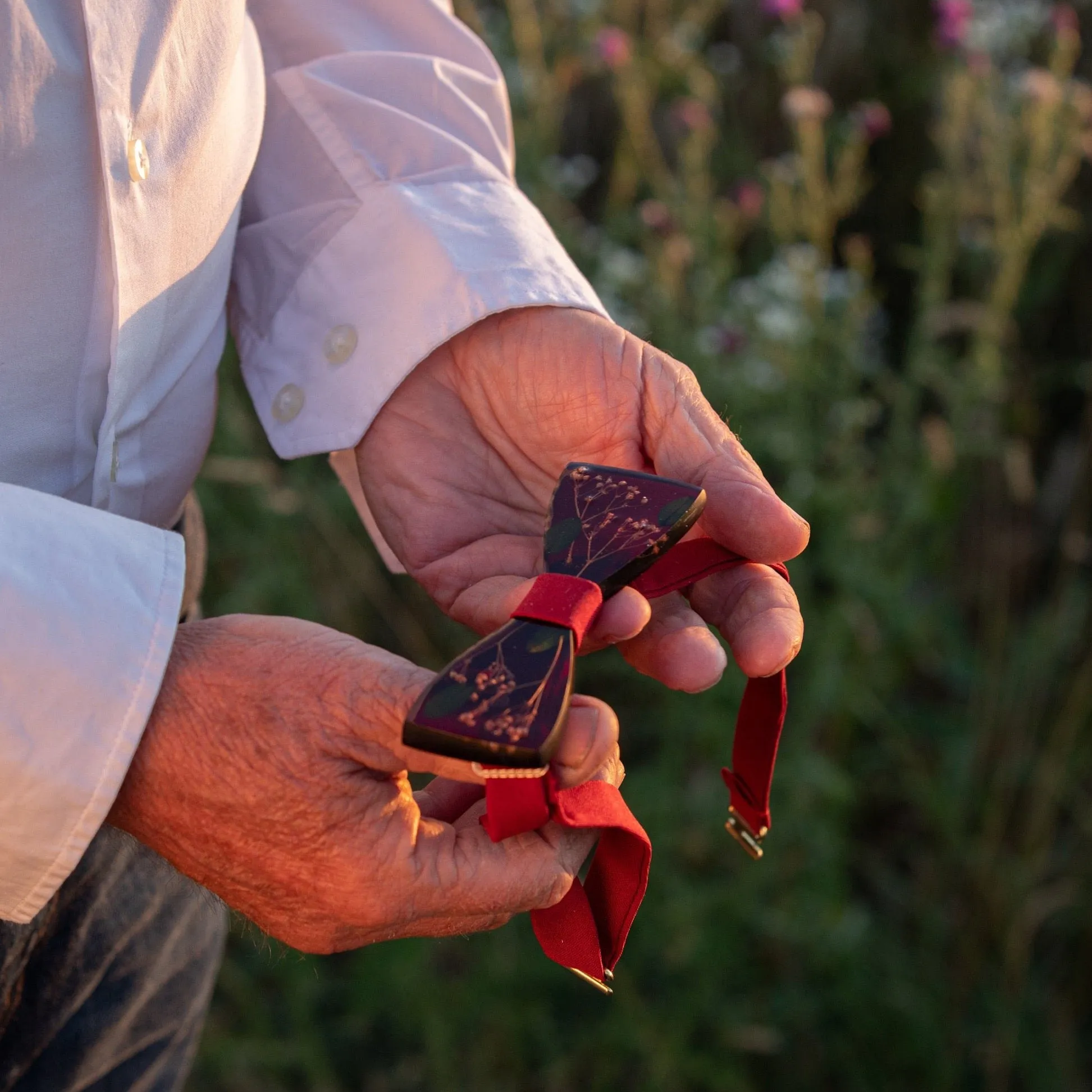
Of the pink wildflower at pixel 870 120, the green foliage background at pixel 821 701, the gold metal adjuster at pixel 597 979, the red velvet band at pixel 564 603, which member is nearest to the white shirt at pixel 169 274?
the red velvet band at pixel 564 603

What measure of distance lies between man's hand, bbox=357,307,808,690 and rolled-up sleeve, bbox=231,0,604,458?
0.04 metres

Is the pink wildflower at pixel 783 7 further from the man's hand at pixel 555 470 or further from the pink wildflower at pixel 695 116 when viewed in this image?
the man's hand at pixel 555 470

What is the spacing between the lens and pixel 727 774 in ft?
3.12

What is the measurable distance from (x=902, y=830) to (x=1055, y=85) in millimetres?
1264

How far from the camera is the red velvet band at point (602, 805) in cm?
74

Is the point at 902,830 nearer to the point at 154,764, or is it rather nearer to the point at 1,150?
the point at 154,764

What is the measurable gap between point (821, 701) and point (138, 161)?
1200mm

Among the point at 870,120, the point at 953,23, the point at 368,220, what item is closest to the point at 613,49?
the point at 870,120

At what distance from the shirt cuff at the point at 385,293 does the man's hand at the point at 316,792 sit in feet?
1.12

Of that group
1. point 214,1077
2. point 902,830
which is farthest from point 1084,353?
point 214,1077

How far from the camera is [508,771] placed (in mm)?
691

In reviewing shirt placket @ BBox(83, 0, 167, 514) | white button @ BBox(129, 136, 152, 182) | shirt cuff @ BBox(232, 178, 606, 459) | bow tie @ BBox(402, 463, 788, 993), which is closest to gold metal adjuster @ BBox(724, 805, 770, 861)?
bow tie @ BBox(402, 463, 788, 993)

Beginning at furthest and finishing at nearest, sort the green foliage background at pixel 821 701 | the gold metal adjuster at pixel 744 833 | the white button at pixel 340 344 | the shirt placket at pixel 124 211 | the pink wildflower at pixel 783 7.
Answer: the pink wildflower at pixel 783 7 → the green foliage background at pixel 821 701 → the white button at pixel 340 344 → the gold metal adjuster at pixel 744 833 → the shirt placket at pixel 124 211

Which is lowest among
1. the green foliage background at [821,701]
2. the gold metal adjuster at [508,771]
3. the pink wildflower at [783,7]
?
the green foliage background at [821,701]
